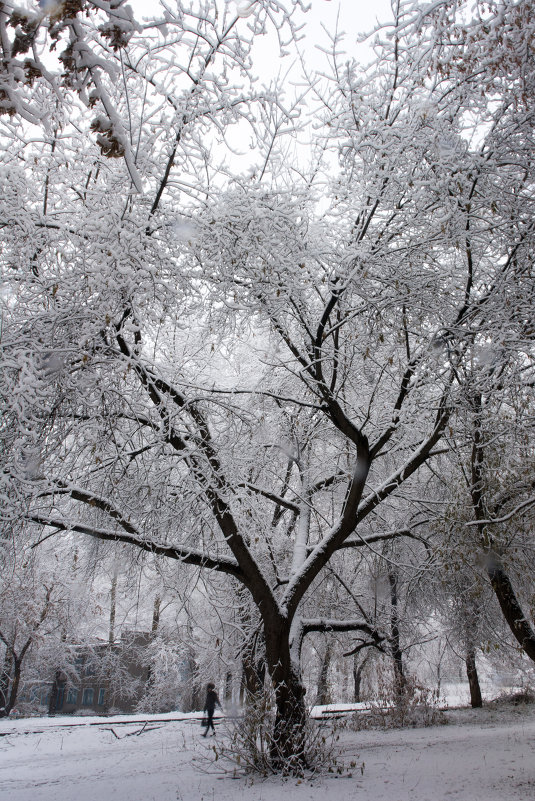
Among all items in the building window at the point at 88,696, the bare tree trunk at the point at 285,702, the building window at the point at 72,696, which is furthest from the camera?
the building window at the point at 88,696

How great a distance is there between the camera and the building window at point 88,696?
31598 mm

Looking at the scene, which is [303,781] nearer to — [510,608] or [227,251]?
[510,608]

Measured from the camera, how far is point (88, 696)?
31.9m

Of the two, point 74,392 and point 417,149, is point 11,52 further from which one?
point 417,149

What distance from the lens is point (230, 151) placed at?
575cm

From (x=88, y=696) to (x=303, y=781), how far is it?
30.6 metres

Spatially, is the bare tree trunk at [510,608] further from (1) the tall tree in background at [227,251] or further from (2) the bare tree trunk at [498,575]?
(1) the tall tree in background at [227,251]

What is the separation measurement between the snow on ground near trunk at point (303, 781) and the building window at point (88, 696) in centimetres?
1953

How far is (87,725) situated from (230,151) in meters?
18.5

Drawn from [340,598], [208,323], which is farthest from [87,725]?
[208,323]

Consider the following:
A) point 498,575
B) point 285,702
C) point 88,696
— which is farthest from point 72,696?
point 498,575

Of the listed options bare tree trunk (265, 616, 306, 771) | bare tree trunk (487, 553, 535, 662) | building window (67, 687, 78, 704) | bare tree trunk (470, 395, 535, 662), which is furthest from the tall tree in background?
building window (67, 687, 78, 704)

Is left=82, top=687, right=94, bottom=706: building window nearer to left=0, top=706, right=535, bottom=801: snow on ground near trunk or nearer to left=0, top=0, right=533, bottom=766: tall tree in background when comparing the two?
left=0, top=706, right=535, bottom=801: snow on ground near trunk

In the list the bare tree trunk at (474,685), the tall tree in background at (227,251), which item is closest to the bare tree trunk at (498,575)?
the tall tree in background at (227,251)
